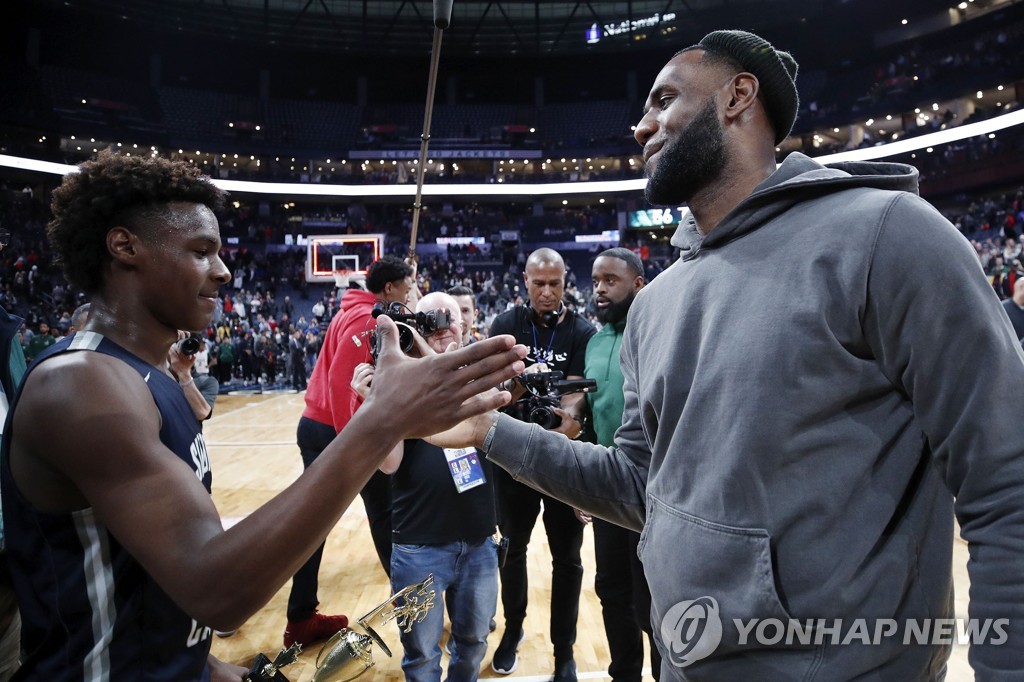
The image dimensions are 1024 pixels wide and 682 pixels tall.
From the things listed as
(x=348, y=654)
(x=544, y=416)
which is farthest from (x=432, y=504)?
(x=348, y=654)

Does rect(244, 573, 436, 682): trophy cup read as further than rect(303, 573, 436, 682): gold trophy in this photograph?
No

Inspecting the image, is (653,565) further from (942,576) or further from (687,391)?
(942,576)

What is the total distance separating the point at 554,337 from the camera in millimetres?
3832

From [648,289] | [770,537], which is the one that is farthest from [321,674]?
[648,289]

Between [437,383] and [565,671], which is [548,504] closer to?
[565,671]

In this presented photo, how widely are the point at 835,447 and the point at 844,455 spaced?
0.8 inches

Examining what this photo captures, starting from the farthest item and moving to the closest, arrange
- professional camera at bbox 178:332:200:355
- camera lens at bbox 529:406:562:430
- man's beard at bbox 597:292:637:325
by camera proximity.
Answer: man's beard at bbox 597:292:637:325
professional camera at bbox 178:332:200:355
camera lens at bbox 529:406:562:430

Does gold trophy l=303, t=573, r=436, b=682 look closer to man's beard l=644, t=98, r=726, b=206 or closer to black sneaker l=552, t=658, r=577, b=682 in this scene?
man's beard l=644, t=98, r=726, b=206

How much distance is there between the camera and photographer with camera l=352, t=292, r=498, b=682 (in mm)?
2617

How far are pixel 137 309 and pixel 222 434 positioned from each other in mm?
10337

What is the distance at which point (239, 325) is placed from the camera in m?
19.4

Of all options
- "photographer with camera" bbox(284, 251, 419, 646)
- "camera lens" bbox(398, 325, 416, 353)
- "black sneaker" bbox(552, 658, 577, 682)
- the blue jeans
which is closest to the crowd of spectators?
"photographer with camera" bbox(284, 251, 419, 646)

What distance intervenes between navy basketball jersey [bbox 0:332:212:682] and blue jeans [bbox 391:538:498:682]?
4.80ft

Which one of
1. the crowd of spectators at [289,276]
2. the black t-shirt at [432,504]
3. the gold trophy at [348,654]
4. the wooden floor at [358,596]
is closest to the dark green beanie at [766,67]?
the gold trophy at [348,654]
